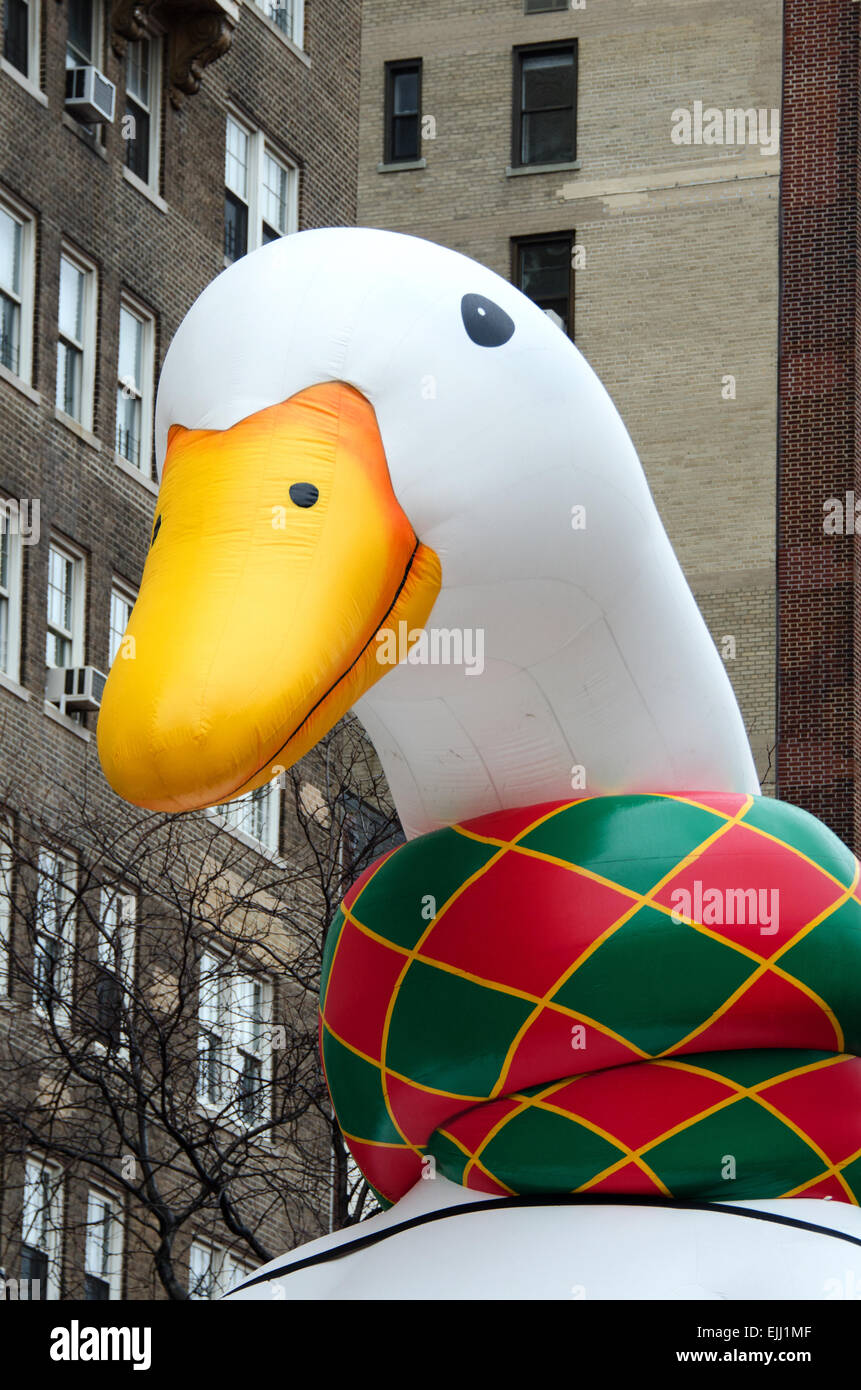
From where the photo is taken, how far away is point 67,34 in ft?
84.9

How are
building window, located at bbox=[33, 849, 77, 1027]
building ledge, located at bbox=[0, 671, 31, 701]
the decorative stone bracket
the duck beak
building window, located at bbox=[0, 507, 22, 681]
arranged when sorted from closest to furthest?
1. the duck beak
2. building window, located at bbox=[33, 849, 77, 1027]
3. building ledge, located at bbox=[0, 671, 31, 701]
4. building window, located at bbox=[0, 507, 22, 681]
5. the decorative stone bracket

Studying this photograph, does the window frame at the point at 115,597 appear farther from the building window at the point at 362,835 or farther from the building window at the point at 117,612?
the building window at the point at 362,835

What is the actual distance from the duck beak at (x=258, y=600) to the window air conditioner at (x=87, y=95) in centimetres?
1952

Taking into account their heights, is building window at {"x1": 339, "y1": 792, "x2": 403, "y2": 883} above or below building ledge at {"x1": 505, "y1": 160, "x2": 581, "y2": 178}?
below

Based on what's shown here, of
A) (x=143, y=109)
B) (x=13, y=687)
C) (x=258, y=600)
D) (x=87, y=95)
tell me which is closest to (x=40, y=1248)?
(x=13, y=687)

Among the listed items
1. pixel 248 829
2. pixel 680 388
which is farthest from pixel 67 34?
pixel 680 388

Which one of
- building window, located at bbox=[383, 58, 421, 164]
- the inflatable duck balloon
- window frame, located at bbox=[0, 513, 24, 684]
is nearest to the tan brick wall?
building window, located at bbox=[383, 58, 421, 164]

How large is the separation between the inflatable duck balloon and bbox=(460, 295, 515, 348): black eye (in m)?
0.01

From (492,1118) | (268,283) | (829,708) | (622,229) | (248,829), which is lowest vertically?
(492,1118)

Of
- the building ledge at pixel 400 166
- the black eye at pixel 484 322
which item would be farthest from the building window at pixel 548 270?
the black eye at pixel 484 322

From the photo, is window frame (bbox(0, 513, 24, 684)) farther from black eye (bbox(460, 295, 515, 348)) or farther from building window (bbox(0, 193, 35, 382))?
black eye (bbox(460, 295, 515, 348))

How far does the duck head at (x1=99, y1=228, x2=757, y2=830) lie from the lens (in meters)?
6.18

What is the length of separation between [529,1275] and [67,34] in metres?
21.0
